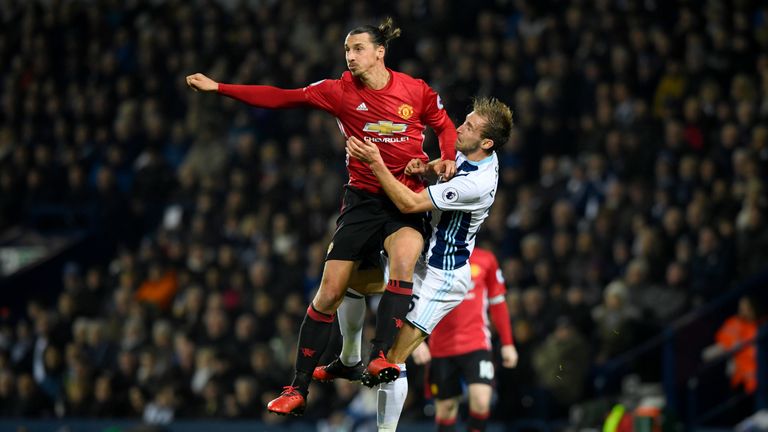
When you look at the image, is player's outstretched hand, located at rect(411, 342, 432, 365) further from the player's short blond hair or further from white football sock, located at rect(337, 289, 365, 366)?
the player's short blond hair

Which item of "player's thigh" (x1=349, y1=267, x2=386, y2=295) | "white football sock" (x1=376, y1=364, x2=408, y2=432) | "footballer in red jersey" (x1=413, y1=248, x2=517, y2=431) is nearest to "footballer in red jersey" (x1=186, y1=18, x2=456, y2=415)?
"player's thigh" (x1=349, y1=267, x2=386, y2=295)

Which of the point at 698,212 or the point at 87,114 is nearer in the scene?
the point at 698,212

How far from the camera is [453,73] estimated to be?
13.1 metres

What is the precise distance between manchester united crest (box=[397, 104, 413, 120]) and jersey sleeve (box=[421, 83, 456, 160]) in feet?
0.39

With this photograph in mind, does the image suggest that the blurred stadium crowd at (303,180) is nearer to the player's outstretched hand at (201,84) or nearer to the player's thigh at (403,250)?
the player's thigh at (403,250)

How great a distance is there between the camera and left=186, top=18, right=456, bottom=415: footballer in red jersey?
6.44 metres

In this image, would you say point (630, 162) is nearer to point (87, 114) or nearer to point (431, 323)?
point (431, 323)

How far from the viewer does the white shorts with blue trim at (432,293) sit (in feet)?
21.9

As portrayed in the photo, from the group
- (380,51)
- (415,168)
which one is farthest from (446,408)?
(380,51)

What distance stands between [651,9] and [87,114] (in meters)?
7.20

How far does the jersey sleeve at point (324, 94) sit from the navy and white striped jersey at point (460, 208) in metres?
0.70

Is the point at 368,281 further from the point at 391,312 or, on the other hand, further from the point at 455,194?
the point at 455,194

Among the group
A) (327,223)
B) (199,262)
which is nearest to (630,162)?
(327,223)

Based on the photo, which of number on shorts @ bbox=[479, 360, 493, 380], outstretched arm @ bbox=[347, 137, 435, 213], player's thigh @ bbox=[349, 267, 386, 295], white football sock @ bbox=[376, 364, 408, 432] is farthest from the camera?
number on shorts @ bbox=[479, 360, 493, 380]
